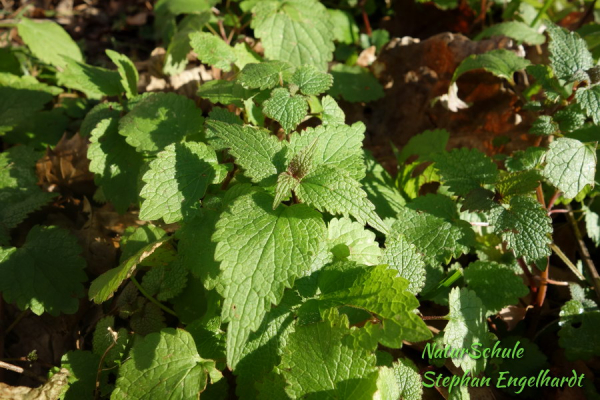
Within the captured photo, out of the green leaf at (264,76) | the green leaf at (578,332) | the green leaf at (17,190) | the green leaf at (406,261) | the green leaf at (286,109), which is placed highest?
the green leaf at (264,76)

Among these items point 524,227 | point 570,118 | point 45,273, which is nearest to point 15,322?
point 45,273

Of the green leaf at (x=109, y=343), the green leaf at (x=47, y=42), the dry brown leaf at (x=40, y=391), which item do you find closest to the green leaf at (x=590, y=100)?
the green leaf at (x=109, y=343)

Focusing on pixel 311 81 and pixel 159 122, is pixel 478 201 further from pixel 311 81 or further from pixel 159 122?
pixel 159 122

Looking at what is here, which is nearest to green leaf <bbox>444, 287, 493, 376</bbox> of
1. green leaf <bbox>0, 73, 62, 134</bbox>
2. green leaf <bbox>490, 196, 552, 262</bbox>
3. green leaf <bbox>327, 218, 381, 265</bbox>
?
green leaf <bbox>490, 196, 552, 262</bbox>

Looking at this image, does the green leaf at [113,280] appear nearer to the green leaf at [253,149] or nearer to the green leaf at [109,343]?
the green leaf at [109,343]

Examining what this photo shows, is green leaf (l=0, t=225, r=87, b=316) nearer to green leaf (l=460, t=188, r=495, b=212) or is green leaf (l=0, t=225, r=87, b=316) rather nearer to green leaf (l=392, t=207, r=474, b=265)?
green leaf (l=392, t=207, r=474, b=265)

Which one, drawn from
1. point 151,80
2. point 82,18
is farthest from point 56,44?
point 82,18
